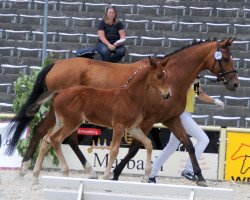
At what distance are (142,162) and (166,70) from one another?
2226mm

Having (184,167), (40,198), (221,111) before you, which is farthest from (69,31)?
(40,198)

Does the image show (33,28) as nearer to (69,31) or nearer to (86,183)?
(69,31)

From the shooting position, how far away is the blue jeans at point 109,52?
15.0 meters

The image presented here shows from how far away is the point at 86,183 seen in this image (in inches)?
344

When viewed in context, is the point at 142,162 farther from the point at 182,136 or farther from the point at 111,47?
the point at 111,47

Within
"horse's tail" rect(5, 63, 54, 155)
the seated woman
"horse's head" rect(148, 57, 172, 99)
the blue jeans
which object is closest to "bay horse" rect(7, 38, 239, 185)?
"horse's tail" rect(5, 63, 54, 155)

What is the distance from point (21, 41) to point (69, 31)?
45.4 inches

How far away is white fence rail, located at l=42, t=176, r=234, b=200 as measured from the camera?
840cm

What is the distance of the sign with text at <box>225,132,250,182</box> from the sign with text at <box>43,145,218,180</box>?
211 millimetres

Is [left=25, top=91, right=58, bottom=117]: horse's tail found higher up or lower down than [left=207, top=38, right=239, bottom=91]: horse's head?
lower down

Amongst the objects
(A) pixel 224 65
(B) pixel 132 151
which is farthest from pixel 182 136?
(A) pixel 224 65

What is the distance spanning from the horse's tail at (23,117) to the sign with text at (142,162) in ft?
4.58

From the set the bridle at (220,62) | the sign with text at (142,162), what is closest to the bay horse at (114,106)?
the bridle at (220,62)

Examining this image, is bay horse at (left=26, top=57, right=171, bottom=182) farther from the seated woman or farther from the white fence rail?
the seated woman
